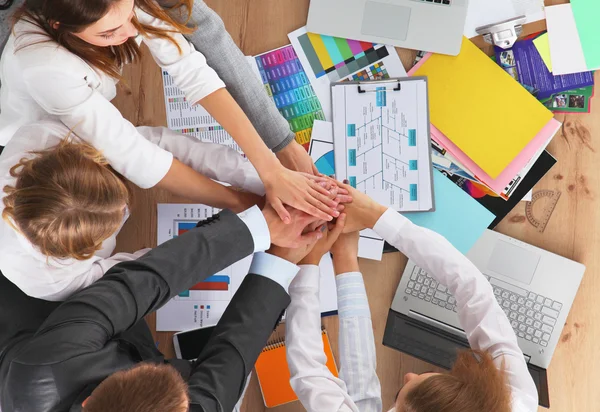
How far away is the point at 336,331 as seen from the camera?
122 cm

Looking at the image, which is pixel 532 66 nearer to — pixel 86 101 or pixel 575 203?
pixel 575 203

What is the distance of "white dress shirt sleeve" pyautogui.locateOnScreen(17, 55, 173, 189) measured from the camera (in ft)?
2.94

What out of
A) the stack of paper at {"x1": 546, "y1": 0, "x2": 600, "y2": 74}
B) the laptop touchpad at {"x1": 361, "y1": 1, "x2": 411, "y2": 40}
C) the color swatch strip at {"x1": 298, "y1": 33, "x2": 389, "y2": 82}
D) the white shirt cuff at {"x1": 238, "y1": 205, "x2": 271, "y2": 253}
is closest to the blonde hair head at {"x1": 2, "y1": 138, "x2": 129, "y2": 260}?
the white shirt cuff at {"x1": 238, "y1": 205, "x2": 271, "y2": 253}

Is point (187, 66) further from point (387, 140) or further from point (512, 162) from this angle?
point (512, 162)

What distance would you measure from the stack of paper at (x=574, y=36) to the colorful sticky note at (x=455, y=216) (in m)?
0.35

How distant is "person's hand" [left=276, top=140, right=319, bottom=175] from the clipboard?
0.08 meters

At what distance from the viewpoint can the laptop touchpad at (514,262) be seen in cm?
119

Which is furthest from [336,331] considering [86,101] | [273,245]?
[86,101]

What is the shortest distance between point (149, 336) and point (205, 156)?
1.27ft

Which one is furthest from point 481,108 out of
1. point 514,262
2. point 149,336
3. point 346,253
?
point 149,336

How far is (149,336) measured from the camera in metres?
1.11

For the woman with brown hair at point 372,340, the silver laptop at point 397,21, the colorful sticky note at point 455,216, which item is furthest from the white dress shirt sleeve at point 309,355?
the silver laptop at point 397,21

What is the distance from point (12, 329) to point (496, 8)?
121 centimetres

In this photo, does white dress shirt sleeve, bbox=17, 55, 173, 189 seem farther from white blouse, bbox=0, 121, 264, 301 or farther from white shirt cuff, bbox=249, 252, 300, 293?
white shirt cuff, bbox=249, 252, 300, 293
